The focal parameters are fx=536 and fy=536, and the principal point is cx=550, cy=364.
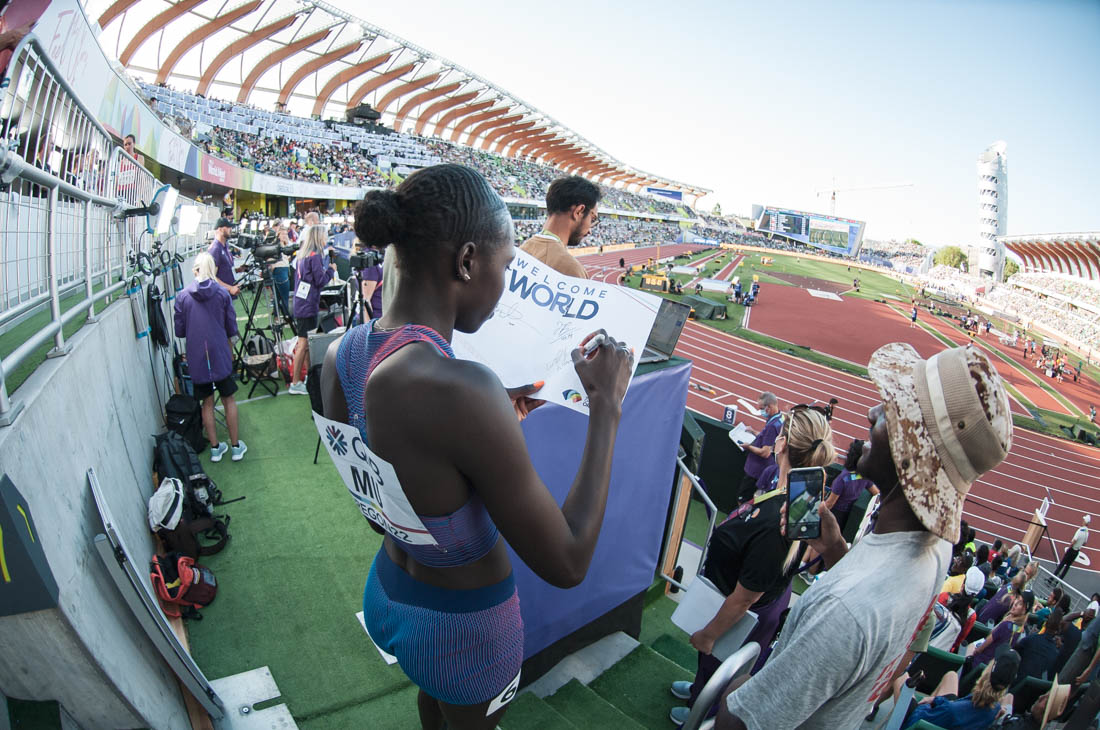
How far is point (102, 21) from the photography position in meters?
28.8

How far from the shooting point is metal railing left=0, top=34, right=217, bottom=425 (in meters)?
2.03

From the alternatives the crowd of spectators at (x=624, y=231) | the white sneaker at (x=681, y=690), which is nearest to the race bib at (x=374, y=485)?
the white sneaker at (x=681, y=690)

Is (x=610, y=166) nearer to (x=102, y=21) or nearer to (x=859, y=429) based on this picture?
(x=102, y=21)

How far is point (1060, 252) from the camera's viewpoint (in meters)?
58.3

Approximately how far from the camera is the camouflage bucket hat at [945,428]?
1108 mm

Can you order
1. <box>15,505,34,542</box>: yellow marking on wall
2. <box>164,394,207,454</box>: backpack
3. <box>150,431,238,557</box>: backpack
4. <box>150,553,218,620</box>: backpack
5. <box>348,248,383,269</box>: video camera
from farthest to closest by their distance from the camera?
<box>348,248,383,269</box>: video camera
<box>164,394,207,454</box>: backpack
<box>150,431,238,557</box>: backpack
<box>150,553,218,620</box>: backpack
<box>15,505,34,542</box>: yellow marking on wall

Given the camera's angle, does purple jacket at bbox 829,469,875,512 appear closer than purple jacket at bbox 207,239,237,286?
Yes

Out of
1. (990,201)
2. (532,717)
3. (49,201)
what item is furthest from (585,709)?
(990,201)

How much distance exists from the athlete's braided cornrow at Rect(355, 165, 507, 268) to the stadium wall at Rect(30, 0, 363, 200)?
695 centimetres

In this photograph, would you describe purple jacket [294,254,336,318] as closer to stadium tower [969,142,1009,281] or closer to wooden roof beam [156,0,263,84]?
wooden roof beam [156,0,263,84]

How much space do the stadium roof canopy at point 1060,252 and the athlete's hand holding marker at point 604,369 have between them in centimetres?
7039

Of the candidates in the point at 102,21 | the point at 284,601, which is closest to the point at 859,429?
the point at 284,601

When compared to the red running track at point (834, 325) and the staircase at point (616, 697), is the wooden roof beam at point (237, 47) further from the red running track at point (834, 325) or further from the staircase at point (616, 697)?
the staircase at point (616, 697)

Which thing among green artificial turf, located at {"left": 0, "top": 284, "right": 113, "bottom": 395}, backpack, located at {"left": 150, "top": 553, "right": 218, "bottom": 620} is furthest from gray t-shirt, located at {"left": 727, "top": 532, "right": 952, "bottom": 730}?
backpack, located at {"left": 150, "top": 553, "right": 218, "bottom": 620}
